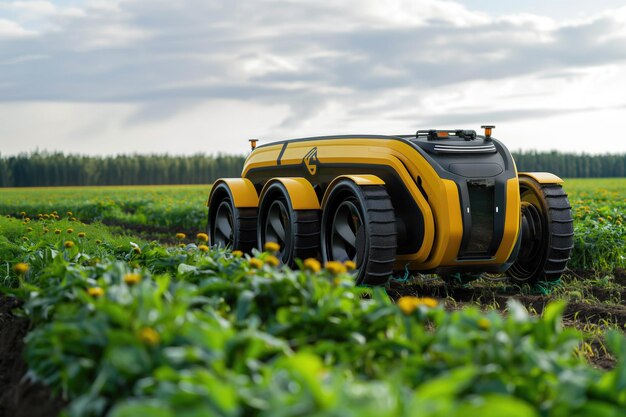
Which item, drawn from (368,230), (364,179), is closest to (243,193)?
(364,179)

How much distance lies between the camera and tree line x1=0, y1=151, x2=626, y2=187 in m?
60.5

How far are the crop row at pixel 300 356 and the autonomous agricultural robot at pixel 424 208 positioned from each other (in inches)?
119

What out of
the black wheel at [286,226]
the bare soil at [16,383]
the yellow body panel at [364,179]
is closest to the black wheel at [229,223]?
the black wheel at [286,226]

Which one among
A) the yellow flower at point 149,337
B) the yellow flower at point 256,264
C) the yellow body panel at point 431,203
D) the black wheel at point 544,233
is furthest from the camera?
the black wheel at point 544,233

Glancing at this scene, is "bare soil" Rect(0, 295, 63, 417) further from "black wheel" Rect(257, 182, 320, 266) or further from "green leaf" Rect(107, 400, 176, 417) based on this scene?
"black wheel" Rect(257, 182, 320, 266)

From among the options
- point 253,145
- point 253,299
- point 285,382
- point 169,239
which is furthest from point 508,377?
point 169,239

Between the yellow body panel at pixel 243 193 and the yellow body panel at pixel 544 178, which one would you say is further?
the yellow body panel at pixel 243 193

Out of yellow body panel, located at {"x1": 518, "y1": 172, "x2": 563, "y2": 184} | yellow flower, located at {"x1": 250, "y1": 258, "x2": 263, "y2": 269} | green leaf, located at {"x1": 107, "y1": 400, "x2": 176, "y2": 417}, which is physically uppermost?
yellow body panel, located at {"x1": 518, "y1": 172, "x2": 563, "y2": 184}

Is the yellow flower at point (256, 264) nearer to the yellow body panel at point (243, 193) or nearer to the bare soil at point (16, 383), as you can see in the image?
the bare soil at point (16, 383)

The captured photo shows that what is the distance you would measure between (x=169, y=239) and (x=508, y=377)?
13.9m

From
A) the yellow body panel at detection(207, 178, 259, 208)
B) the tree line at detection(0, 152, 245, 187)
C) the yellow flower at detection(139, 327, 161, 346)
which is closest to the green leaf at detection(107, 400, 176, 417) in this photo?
the yellow flower at detection(139, 327, 161, 346)

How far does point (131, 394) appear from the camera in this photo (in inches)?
122

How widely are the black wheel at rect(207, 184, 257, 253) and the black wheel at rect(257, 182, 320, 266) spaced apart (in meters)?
0.38

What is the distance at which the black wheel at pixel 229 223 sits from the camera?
381 inches
